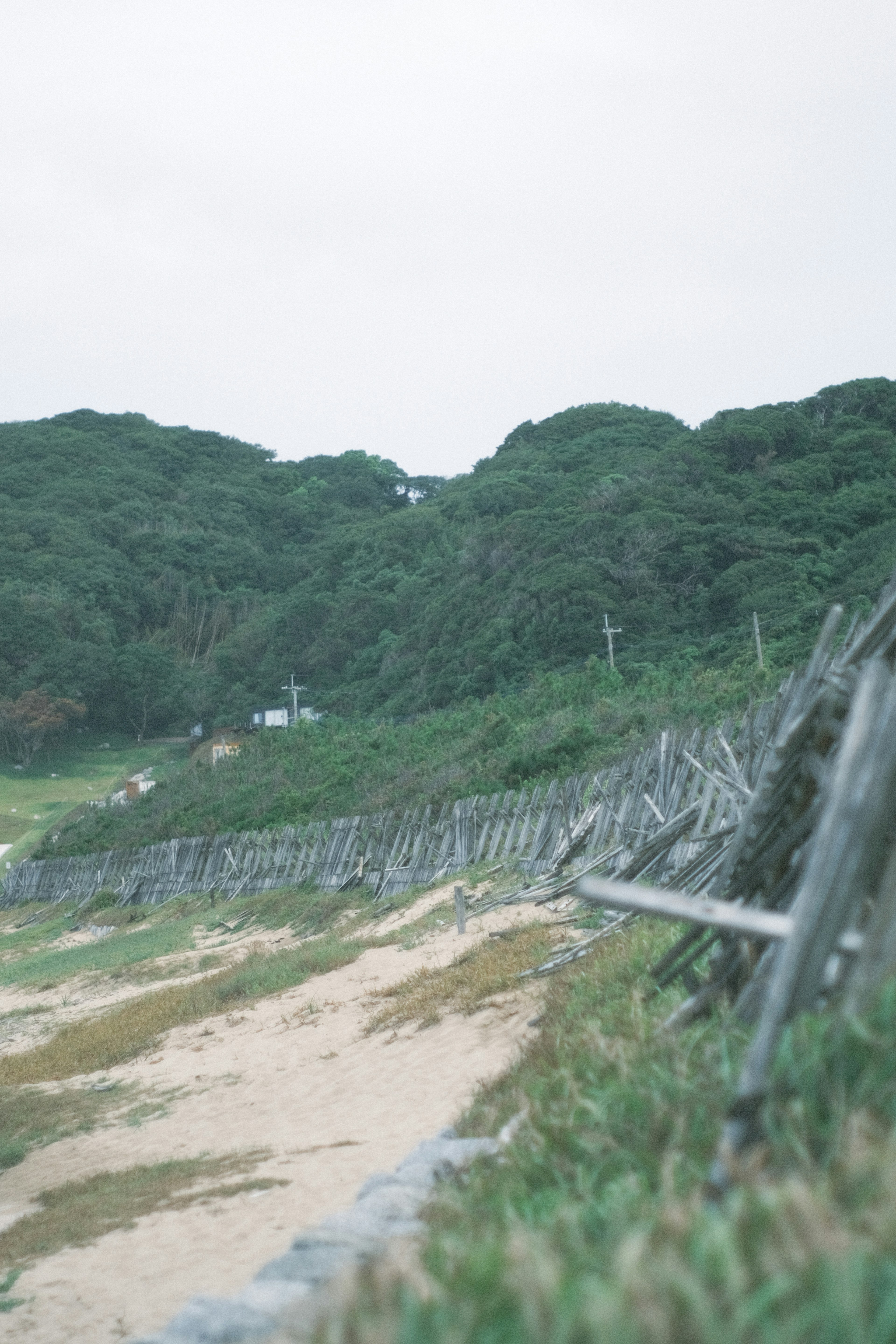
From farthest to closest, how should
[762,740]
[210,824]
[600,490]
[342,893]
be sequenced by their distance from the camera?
[600,490] < [210,824] < [342,893] < [762,740]

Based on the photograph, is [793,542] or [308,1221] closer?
[308,1221]

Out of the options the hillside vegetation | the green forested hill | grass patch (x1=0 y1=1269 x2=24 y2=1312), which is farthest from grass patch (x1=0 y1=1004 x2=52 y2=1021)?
the green forested hill

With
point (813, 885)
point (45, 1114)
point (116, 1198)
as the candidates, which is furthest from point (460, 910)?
point (813, 885)

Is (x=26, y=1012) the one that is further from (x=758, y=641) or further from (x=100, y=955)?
(x=758, y=641)

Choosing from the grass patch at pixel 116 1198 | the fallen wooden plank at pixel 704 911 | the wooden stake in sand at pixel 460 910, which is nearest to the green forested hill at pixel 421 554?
the wooden stake in sand at pixel 460 910

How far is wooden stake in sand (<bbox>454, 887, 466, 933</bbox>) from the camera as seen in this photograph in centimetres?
1095

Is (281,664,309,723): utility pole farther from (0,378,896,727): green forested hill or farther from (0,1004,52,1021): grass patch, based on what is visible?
(0,1004,52,1021): grass patch

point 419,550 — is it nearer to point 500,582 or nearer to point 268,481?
point 500,582

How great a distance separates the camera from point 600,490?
37375 mm

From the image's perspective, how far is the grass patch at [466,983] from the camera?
7.85 metres

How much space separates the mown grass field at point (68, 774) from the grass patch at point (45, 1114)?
3480 centimetres

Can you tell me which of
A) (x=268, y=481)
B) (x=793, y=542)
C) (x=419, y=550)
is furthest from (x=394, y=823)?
(x=268, y=481)

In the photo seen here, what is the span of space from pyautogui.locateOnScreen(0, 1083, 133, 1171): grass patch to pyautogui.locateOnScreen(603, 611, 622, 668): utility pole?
69.3 feet

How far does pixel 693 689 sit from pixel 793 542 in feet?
32.8
